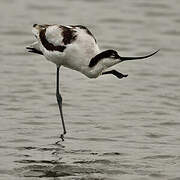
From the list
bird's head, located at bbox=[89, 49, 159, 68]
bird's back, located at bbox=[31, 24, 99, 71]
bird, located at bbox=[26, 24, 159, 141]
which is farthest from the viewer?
bird's back, located at bbox=[31, 24, 99, 71]

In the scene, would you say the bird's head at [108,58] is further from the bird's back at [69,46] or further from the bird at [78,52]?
the bird's back at [69,46]

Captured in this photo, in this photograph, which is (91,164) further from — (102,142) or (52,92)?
(52,92)

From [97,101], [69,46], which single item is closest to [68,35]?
[69,46]

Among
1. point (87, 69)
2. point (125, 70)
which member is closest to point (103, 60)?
point (87, 69)

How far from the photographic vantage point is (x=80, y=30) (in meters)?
10.4

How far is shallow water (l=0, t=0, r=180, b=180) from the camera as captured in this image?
9406 millimetres

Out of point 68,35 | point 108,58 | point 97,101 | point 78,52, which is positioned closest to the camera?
point 108,58

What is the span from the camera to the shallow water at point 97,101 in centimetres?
941

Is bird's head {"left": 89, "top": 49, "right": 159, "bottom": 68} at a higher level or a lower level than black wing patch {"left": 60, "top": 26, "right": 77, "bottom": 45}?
lower

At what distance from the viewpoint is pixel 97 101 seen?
12367mm

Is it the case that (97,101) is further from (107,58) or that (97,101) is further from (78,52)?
(107,58)

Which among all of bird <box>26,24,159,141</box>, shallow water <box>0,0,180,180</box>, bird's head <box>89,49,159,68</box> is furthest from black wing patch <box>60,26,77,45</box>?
shallow water <box>0,0,180,180</box>

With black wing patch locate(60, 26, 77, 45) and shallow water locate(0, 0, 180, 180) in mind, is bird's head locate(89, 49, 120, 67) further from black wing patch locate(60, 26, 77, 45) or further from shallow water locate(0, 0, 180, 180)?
shallow water locate(0, 0, 180, 180)

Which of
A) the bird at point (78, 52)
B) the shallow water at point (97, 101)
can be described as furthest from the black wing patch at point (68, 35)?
the shallow water at point (97, 101)
